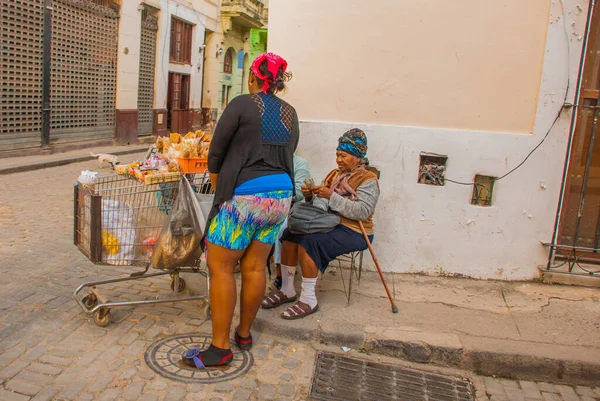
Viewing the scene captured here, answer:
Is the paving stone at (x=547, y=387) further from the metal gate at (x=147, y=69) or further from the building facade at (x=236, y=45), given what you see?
the building facade at (x=236, y=45)

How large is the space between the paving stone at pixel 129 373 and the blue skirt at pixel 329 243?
1.42 metres

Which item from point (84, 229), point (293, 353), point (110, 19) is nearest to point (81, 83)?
point (110, 19)

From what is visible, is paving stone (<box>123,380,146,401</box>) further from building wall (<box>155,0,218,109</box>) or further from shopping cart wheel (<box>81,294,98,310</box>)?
building wall (<box>155,0,218,109</box>)

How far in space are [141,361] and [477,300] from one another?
268 centimetres

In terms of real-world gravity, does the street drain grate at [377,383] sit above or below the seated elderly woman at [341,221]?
below

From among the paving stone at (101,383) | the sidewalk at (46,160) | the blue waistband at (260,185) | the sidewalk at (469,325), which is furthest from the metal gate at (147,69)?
the paving stone at (101,383)

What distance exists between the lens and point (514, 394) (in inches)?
126

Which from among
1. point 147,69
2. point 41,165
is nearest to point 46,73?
point 41,165

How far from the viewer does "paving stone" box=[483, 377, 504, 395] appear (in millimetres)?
3230

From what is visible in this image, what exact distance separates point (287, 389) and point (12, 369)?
1.60 m


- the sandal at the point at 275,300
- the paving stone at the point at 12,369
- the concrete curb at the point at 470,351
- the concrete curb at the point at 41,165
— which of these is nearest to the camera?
the paving stone at the point at 12,369

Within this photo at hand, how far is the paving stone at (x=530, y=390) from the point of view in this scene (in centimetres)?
320

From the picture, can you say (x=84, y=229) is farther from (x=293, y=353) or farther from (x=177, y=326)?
(x=293, y=353)

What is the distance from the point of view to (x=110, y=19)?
14648 mm
